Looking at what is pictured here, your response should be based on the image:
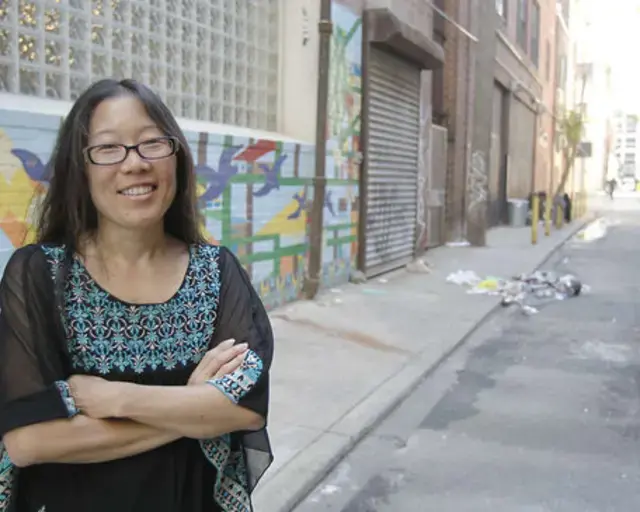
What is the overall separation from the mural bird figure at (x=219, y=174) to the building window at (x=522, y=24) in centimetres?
2123

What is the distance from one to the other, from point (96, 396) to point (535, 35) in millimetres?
31378

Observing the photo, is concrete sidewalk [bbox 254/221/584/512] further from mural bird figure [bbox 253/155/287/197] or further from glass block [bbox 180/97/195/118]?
glass block [bbox 180/97/195/118]

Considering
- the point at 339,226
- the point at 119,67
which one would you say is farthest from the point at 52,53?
the point at 339,226

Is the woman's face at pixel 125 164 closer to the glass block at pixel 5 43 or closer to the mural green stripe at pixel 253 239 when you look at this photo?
the glass block at pixel 5 43

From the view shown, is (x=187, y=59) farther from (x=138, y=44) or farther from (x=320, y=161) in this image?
(x=320, y=161)

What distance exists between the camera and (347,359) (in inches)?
266

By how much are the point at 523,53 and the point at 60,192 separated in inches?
1087

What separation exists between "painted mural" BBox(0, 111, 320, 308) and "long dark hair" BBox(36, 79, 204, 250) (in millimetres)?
3585

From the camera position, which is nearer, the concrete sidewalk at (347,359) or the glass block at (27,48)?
the concrete sidewalk at (347,359)

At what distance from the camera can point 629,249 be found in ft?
60.5

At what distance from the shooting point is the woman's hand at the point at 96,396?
1.63 m

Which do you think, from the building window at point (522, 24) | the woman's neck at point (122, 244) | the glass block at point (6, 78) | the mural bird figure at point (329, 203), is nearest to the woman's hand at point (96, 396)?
the woman's neck at point (122, 244)

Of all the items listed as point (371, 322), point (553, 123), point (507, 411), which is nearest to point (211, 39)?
point (371, 322)

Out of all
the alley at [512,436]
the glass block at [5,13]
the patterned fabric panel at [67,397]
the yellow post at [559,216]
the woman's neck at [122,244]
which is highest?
the glass block at [5,13]
